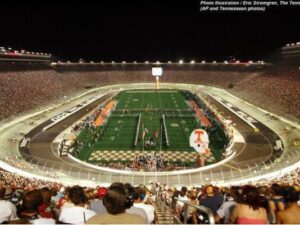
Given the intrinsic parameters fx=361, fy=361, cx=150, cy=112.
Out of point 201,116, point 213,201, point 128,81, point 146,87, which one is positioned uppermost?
point 128,81

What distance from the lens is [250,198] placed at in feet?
17.0

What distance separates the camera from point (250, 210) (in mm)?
5105

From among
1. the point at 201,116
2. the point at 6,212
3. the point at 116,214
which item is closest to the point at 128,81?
the point at 201,116

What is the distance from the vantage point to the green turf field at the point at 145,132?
103ft

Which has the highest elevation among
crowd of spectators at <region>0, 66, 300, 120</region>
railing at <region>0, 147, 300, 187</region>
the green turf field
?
crowd of spectators at <region>0, 66, 300, 120</region>

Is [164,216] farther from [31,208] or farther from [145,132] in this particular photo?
[145,132]

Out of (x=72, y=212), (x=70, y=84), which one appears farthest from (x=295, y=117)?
(x=70, y=84)

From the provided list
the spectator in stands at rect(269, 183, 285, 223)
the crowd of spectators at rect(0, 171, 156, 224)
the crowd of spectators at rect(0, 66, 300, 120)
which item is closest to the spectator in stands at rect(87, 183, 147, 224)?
the crowd of spectators at rect(0, 171, 156, 224)

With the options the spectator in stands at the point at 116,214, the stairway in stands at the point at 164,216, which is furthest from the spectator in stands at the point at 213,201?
the spectator in stands at the point at 116,214

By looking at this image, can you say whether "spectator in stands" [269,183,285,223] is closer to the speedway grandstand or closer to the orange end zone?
the speedway grandstand

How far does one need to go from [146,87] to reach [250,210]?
79003mm

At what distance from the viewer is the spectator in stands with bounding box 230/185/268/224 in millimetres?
5027

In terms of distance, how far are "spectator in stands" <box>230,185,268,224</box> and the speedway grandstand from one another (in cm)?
1382

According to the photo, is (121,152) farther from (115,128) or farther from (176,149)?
(115,128)
